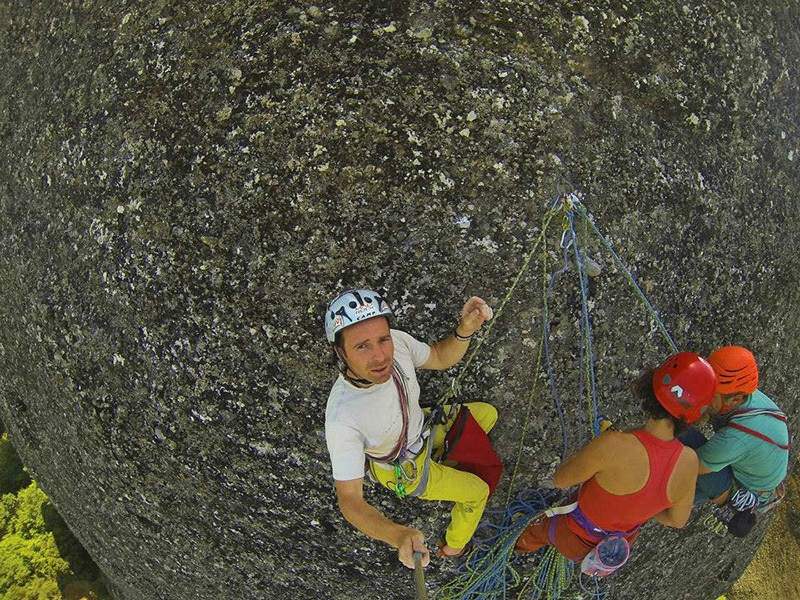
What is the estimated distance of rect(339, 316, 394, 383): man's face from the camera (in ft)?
8.77

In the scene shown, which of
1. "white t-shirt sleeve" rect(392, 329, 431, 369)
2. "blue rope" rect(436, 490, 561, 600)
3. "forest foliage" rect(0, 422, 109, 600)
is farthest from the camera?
"forest foliage" rect(0, 422, 109, 600)

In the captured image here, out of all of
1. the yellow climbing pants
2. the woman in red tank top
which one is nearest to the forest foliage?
the yellow climbing pants

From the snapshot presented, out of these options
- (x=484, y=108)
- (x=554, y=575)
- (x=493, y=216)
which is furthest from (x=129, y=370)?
(x=554, y=575)

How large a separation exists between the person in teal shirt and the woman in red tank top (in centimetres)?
36

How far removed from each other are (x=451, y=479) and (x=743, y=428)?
1.39 meters

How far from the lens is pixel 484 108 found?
3.11 m

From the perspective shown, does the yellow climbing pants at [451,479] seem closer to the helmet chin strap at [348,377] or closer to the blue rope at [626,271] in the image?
the helmet chin strap at [348,377]

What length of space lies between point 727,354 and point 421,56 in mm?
1945

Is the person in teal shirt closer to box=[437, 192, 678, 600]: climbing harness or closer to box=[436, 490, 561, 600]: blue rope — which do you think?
box=[437, 192, 678, 600]: climbing harness

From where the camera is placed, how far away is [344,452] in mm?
2711

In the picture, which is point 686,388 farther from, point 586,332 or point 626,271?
point 626,271

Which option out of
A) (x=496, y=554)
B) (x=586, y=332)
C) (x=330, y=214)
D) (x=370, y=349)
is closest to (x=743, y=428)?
(x=586, y=332)

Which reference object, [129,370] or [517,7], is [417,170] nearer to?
[517,7]

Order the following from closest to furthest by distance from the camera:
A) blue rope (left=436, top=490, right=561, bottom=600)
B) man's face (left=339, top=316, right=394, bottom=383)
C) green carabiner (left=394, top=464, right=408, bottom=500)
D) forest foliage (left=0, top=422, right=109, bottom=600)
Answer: man's face (left=339, top=316, right=394, bottom=383)
green carabiner (left=394, top=464, right=408, bottom=500)
blue rope (left=436, top=490, right=561, bottom=600)
forest foliage (left=0, top=422, right=109, bottom=600)
